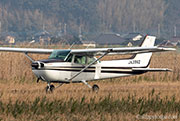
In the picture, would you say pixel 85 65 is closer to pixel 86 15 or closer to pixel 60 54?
pixel 60 54

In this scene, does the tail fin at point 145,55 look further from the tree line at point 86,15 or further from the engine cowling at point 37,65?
the tree line at point 86,15

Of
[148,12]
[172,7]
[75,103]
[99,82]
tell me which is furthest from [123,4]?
[75,103]

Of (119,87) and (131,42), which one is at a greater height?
(131,42)

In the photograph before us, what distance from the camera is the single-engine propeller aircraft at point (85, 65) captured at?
1684cm

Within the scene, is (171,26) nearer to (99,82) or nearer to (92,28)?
(92,28)

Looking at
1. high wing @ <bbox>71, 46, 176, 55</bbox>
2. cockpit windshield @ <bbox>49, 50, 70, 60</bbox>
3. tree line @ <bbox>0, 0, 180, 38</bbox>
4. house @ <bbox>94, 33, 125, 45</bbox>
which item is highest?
tree line @ <bbox>0, 0, 180, 38</bbox>

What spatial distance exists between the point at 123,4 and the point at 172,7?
3506 centimetres

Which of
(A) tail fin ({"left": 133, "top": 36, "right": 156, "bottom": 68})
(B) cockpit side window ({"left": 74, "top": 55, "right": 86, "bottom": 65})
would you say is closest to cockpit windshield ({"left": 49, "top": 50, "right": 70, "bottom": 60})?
(B) cockpit side window ({"left": 74, "top": 55, "right": 86, "bottom": 65})

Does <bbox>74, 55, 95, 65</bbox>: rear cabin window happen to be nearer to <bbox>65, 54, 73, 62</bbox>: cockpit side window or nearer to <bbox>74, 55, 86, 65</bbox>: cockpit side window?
<bbox>74, 55, 86, 65</bbox>: cockpit side window

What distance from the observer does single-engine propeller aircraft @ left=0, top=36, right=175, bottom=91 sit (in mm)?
16844

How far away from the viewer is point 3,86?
64.2 feet

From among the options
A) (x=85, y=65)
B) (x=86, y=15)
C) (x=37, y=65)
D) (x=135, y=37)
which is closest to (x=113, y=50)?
(x=85, y=65)

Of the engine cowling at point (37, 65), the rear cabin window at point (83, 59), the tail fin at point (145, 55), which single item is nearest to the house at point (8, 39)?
the tail fin at point (145, 55)

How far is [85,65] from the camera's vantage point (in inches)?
713
